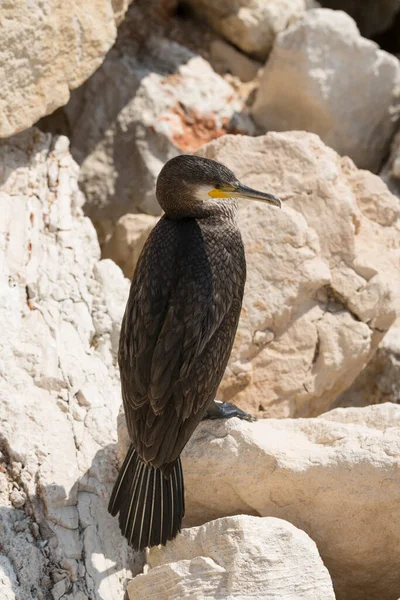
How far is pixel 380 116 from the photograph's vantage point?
280 inches

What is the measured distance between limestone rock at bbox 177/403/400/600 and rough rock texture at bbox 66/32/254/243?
2.85 m

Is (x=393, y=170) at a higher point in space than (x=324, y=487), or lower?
higher

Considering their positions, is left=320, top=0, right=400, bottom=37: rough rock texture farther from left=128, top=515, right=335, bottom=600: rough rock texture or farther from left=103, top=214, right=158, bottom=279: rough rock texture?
left=128, top=515, right=335, bottom=600: rough rock texture

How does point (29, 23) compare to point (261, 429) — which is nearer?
point (261, 429)

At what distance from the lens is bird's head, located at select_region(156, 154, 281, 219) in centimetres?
437

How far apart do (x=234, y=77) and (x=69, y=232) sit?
2789 mm

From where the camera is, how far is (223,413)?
4406 mm

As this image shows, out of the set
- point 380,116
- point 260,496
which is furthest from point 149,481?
point 380,116

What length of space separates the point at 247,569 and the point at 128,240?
3.15m

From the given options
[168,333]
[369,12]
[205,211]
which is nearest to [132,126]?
[205,211]

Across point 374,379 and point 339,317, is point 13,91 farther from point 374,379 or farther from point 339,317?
point 374,379

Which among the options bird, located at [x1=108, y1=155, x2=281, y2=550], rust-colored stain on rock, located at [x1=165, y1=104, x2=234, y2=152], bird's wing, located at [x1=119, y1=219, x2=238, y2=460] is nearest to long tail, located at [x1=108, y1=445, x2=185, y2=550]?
bird, located at [x1=108, y1=155, x2=281, y2=550]

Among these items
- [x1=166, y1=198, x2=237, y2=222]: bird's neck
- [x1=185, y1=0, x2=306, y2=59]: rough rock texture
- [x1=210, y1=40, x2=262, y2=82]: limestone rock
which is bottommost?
[x1=166, y1=198, x2=237, y2=222]: bird's neck

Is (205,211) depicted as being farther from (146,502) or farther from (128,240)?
(128,240)
